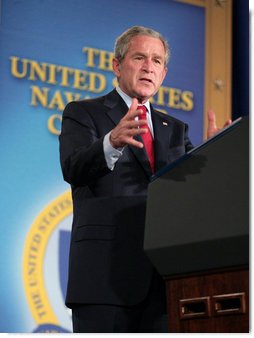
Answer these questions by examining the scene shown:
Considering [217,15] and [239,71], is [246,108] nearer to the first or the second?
[239,71]

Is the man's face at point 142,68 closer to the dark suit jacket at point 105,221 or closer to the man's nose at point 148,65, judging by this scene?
the man's nose at point 148,65

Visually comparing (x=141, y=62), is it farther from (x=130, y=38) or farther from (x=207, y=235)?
(x=207, y=235)

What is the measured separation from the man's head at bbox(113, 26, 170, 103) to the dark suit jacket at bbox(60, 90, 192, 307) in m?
0.17

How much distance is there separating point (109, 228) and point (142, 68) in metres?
0.43

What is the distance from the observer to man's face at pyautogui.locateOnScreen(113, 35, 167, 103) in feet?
6.24

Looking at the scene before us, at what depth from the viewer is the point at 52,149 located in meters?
3.15

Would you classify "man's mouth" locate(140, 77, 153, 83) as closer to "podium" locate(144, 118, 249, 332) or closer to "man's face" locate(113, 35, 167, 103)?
"man's face" locate(113, 35, 167, 103)

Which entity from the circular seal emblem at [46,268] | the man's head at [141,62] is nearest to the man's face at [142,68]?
the man's head at [141,62]

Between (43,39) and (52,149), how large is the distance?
18.2 inches

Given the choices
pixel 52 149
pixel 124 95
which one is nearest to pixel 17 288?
pixel 52 149

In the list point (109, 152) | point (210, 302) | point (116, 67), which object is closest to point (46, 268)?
point (116, 67)

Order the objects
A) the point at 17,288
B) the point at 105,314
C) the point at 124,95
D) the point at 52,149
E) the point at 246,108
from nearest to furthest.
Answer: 1. the point at 105,314
2. the point at 124,95
3. the point at 17,288
4. the point at 52,149
5. the point at 246,108

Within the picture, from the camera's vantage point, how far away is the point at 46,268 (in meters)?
2.99

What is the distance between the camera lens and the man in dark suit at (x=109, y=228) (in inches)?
66.9
